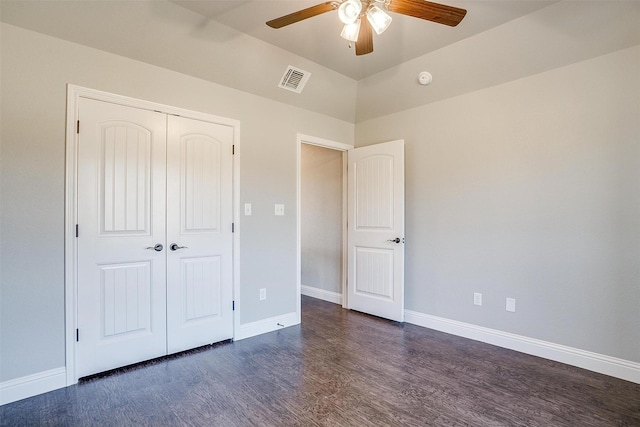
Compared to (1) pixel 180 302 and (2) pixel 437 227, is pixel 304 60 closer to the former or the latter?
(2) pixel 437 227

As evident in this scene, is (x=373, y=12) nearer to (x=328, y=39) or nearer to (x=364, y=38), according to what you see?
(x=364, y=38)

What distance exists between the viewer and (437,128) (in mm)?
3545

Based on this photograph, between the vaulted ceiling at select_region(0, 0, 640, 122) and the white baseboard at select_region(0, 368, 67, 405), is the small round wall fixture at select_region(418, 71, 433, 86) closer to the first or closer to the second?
the vaulted ceiling at select_region(0, 0, 640, 122)

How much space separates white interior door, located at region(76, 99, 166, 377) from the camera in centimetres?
241

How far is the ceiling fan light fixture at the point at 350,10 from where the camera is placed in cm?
177

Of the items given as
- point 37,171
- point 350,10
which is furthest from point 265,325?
point 350,10

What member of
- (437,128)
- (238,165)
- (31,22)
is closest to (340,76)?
(437,128)

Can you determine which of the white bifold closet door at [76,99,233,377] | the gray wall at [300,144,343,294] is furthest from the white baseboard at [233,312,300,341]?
the gray wall at [300,144,343,294]

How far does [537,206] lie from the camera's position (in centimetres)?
288

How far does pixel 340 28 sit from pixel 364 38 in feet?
2.57

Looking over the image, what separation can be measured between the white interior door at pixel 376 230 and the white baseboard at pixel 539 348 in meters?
0.43

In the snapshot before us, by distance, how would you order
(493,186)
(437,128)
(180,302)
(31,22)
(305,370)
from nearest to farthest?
(31,22) → (305,370) → (180,302) → (493,186) → (437,128)

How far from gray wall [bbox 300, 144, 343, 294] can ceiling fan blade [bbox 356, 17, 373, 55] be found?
2.33m

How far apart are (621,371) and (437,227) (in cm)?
180
